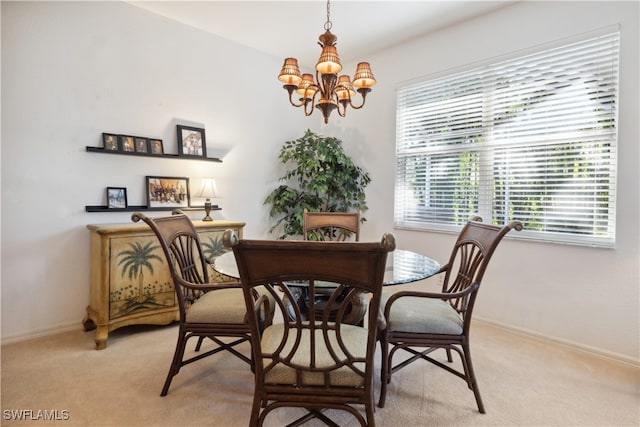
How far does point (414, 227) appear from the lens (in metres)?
3.56

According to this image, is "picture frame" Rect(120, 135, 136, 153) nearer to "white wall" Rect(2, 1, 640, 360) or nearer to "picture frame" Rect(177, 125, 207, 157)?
"white wall" Rect(2, 1, 640, 360)

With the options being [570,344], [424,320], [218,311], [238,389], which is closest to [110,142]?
[218,311]

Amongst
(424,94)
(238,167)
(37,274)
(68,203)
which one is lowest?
(37,274)

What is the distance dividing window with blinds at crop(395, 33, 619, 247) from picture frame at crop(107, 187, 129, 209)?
2805 millimetres

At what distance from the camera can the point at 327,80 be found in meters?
2.05

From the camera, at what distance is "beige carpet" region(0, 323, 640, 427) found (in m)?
1.66

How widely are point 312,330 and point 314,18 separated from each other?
2995 millimetres

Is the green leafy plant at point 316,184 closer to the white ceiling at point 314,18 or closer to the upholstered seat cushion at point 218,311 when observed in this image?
the white ceiling at point 314,18

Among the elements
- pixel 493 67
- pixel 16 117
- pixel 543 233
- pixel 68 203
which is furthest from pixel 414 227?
pixel 16 117

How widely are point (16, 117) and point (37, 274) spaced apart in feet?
3.98

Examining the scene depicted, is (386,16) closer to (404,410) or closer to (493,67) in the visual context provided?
(493,67)

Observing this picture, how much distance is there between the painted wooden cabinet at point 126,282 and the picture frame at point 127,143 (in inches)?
28.6

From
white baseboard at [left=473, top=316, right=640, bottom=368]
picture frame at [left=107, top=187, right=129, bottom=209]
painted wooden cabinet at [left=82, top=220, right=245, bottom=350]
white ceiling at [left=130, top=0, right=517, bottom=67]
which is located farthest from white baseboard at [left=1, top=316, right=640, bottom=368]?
white ceiling at [left=130, top=0, right=517, bottom=67]

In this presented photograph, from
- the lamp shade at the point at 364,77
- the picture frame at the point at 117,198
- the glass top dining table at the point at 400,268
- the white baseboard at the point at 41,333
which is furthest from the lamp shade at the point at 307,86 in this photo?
the white baseboard at the point at 41,333
